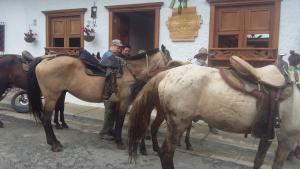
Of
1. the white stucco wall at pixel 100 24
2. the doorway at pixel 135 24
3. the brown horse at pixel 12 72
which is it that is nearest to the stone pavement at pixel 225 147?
the brown horse at pixel 12 72

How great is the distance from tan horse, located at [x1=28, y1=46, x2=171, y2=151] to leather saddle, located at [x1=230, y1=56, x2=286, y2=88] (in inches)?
89.4

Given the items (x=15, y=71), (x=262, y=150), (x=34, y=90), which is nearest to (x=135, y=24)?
(x=15, y=71)

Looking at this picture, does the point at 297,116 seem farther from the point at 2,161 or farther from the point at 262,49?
the point at 2,161

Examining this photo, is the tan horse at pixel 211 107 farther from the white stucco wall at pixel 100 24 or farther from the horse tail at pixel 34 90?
the white stucco wall at pixel 100 24

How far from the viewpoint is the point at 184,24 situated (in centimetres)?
772

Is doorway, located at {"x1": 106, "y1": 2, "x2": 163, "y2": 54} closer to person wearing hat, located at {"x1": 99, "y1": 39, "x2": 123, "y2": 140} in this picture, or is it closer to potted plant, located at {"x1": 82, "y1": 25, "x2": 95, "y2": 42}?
potted plant, located at {"x1": 82, "y1": 25, "x2": 95, "y2": 42}

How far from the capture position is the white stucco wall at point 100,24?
21.9 feet

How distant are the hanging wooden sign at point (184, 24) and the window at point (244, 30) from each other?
401 mm

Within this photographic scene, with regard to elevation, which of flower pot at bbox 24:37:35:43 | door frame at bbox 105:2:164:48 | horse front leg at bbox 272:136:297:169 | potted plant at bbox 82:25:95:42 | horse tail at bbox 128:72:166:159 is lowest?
horse front leg at bbox 272:136:297:169

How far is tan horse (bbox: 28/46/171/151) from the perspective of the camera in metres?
5.61

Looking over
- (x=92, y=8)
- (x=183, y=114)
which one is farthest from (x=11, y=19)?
(x=183, y=114)

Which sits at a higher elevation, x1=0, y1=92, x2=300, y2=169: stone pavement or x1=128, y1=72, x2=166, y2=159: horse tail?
x1=128, y1=72, x2=166, y2=159: horse tail

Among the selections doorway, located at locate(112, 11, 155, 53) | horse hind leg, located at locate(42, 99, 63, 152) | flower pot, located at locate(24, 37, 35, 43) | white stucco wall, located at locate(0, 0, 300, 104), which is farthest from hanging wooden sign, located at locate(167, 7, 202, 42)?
flower pot, located at locate(24, 37, 35, 43)

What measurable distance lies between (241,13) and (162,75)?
12.7ft
